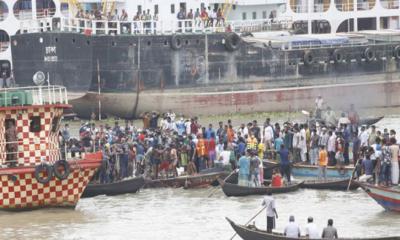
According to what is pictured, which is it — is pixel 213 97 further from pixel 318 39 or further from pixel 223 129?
pixel 223 129

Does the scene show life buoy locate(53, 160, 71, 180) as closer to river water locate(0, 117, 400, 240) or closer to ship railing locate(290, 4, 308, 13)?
river water locate(0, 117, 400, 240)

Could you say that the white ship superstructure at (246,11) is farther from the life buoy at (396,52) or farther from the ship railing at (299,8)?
the life buoy at (396,52)

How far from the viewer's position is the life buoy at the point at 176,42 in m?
60.5

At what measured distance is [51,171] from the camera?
37.2 m

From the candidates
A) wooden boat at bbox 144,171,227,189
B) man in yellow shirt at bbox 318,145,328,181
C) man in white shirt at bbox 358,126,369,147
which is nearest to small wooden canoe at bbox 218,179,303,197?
wooden boat at bbox 144,171,227,189

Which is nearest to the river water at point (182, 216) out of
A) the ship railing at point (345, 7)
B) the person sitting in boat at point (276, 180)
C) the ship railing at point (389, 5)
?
the person sitting in boat at point (276, 180)

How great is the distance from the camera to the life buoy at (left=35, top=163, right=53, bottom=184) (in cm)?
3709

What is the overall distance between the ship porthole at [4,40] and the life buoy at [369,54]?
1653cm

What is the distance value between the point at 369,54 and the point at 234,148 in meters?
24.4

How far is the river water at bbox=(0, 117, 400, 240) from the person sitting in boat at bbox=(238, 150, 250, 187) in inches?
17.8

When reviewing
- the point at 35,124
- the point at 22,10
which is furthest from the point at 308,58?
the point at 35,124

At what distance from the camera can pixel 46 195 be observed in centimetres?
3766

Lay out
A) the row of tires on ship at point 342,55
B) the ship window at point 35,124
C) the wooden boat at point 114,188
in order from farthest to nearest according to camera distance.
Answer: the row of tires on ship at point 342,55 → the wooden boat at point 114,188 → the ship window at point 35,124

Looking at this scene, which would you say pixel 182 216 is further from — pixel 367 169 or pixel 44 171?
pixel 367 169
